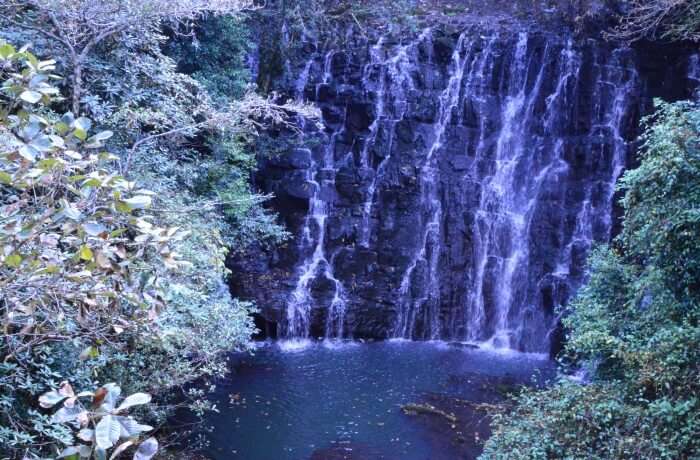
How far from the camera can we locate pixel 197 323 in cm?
745

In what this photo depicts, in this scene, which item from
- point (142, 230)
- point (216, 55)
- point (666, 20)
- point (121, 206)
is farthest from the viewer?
point (666, 20)

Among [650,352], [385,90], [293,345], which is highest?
[385,90]

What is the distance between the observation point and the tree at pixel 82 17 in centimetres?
765

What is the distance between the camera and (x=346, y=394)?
11.1 metres

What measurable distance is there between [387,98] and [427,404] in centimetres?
801

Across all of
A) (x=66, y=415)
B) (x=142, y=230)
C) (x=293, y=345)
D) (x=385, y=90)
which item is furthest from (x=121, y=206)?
(x=385, y=90)

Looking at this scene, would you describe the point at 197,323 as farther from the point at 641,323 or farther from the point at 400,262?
the point at 400,262

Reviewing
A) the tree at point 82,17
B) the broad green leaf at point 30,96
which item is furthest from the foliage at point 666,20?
the broad green leaf at point 30,96

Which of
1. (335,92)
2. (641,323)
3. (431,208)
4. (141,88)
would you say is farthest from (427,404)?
(335,92)

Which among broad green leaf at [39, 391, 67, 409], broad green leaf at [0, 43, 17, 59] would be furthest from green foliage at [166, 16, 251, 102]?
broad green leaf at [39, 391, 67, 409]

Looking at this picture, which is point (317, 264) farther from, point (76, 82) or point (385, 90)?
→ point (76, 82)

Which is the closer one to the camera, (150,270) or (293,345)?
(150,270)

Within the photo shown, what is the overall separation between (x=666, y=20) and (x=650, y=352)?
35.3ft

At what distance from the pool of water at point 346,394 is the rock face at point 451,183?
1.11 metres
